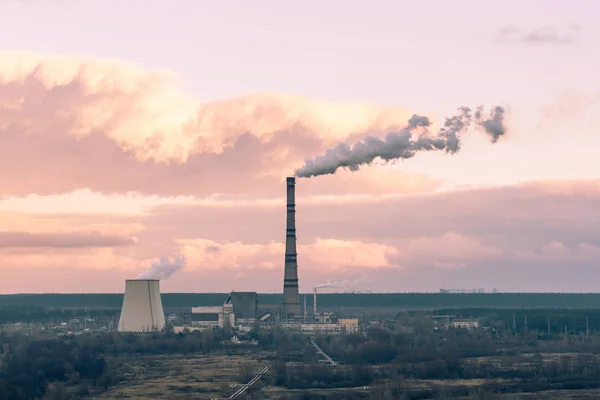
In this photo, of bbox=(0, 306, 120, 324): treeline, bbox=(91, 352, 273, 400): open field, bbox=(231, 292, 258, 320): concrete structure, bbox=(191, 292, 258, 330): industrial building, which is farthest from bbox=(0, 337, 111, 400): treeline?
bbox=(0, 306, 120, 324): treeline

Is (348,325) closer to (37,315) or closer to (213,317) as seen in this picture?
(213,317)

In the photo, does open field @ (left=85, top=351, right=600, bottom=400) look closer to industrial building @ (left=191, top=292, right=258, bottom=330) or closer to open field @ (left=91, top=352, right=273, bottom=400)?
open field @ (left=91, top=352, right=273, bottom=400)

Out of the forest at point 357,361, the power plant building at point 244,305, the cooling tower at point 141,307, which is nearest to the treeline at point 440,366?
the forest at point 357,361

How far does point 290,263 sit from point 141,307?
28073 millimetres

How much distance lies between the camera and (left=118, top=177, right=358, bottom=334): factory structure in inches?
4225

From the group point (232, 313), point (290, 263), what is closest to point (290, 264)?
point (290, 263)

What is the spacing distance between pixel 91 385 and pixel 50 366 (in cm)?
662

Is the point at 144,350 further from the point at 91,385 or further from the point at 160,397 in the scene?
the point at 160,397

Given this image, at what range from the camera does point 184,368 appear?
98438 mm

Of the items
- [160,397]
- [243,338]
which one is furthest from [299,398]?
[243,338]

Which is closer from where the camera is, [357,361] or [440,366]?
[440,366]

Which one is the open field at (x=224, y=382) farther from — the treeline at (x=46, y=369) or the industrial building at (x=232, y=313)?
the industrial building at (x=232, y=313)

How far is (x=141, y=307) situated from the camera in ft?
356

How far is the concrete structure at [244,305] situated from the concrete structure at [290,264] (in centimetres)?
823
